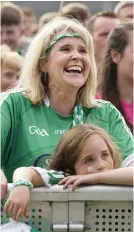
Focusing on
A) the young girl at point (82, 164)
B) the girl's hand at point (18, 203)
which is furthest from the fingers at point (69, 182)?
the girl's hand at point (18, 203)

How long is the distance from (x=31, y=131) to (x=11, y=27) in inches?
148

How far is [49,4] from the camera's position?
66.6 feet

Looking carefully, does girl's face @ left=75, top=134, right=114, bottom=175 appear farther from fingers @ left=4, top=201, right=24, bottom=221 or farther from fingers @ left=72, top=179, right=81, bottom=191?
fingers @ left=4, top=201, right=24, bottom=221

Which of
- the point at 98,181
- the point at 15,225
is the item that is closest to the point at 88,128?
the point at 98,181

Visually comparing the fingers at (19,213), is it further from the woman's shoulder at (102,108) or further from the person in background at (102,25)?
the person in background at (102,25)

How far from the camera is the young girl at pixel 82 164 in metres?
3.38

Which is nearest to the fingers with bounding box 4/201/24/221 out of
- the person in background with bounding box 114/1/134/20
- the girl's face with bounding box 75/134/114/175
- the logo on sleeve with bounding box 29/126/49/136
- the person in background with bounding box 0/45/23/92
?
the girl's face with bounding box 75/134/114/175

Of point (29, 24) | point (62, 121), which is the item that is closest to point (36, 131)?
point (62, 121)

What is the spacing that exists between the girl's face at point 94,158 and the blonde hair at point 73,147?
0.02 metres

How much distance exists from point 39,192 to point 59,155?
0.51 metres

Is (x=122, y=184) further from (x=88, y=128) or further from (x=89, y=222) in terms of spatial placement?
(x=88, y=128)

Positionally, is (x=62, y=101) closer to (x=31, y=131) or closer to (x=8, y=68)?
(x=31, y=131)

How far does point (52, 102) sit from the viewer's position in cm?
420

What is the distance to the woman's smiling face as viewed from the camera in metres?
4.15
